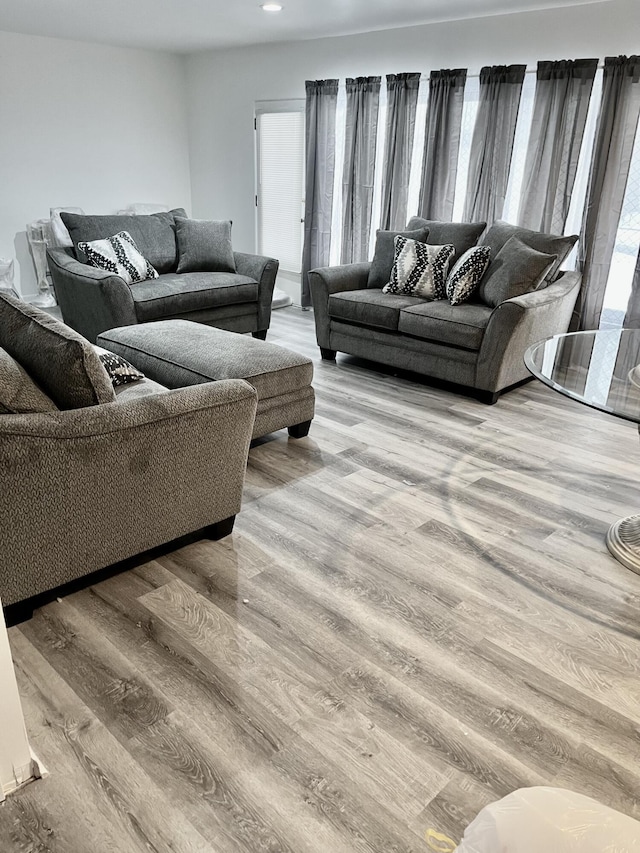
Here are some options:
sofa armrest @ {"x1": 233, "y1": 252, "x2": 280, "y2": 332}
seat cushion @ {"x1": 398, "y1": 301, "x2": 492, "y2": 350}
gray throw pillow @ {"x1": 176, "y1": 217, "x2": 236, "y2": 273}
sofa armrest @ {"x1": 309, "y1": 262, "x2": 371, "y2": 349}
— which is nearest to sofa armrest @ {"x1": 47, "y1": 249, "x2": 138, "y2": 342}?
gray throw pillow @ {"x1": 176, "y1": 217, "x2": 236, "y2": 273}

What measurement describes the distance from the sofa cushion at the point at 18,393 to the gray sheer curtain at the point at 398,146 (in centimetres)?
401

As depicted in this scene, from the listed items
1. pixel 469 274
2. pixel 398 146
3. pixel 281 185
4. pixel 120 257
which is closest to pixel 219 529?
pixel 469 274

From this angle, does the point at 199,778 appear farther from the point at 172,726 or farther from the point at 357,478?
the point at 357,478

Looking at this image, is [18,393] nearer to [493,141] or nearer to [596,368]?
[596,368]

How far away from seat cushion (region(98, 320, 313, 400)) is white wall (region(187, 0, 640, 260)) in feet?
9.69

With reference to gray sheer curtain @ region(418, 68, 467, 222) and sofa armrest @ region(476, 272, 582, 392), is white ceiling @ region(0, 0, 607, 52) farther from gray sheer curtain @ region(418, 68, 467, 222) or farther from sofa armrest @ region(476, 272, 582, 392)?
sofa armrest @ region(476, 272, 582, 392)

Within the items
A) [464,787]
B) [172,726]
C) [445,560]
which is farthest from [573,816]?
[445,560]

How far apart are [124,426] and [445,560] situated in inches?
49.8

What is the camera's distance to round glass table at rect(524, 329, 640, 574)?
225 centimetres

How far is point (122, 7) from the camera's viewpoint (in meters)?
4.62

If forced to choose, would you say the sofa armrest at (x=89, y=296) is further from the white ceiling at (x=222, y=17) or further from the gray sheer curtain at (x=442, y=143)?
the gray sheer curtain at (x=442, y=143)

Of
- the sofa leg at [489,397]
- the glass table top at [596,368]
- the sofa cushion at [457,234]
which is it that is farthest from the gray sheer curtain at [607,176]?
the glass table top at [596,368]

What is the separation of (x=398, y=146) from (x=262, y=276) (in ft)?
5.00

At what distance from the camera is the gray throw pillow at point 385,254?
462 centimetres
